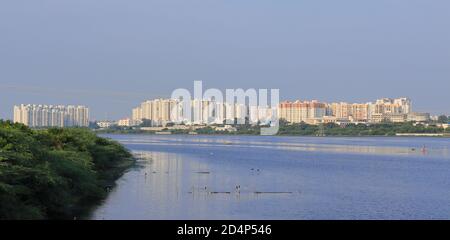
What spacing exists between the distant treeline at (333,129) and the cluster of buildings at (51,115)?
29.0 feet

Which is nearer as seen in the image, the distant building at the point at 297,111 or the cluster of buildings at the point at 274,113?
the cluster of buildings at the point at 274,113

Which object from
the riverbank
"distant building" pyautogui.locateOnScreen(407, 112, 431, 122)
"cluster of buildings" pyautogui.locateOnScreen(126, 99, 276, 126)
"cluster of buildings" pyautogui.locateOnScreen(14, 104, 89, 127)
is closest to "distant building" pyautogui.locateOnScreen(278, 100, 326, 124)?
the riverbank

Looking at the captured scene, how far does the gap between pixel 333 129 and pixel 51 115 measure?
52.3 metres

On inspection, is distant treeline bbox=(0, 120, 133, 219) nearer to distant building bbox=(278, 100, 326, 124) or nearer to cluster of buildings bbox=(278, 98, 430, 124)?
cluster of buildings bbox=(278, 98, 430, 124)

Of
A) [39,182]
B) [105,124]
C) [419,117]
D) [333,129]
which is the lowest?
[39,182]

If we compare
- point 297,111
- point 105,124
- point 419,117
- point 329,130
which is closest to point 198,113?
point 297,111

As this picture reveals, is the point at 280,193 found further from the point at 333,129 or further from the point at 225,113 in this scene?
the point at 225,113

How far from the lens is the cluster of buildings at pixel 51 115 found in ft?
353

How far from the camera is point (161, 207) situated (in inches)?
614

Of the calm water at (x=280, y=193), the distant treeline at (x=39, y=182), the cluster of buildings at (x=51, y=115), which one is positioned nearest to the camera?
the distant treeline at (x=39, y=182)

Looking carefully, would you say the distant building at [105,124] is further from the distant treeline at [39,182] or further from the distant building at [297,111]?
the distant treeline at [39,182]

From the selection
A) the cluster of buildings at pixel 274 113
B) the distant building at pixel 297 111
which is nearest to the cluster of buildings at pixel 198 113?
the cluster of buildings at pixel 274 113

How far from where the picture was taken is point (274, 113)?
10606 centimetres
